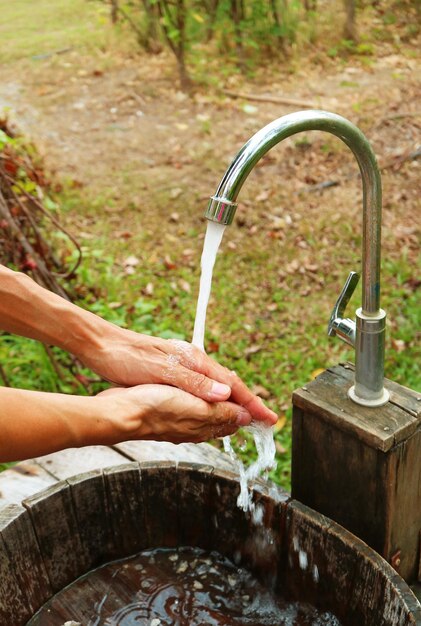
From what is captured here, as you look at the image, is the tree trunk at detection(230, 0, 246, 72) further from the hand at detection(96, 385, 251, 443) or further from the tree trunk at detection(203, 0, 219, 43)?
the hand at detection(96, 385, 251, 443)

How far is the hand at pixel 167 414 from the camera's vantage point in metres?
1.68

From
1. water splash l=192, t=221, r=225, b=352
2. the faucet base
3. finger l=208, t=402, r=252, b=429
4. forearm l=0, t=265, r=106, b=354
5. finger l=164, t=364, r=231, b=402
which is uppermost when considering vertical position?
water splash l=192, t=221, r=225, b=352

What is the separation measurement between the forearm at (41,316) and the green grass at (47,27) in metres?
6.18

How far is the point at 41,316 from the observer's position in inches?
78.5

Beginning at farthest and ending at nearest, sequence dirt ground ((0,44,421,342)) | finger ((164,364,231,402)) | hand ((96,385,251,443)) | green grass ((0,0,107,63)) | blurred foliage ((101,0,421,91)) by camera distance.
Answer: green grass ((0,0,107,63)), blurred foliage ((101,0,421,91)), dirt ground ((0,44,421,342)), finger ((164,364,231,402)), hand ((96,385,251,443))

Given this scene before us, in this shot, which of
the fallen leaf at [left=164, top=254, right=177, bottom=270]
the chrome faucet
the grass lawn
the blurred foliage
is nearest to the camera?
the chrome faucet

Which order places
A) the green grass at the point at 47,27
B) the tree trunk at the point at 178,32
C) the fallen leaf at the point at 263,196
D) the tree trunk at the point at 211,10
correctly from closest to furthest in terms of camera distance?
the fallen leaf at the point at 263,196 → the tree trunk at the point at 178,32 → the tree trunk at the point at 211,10 → the green grass at the point at 47,27

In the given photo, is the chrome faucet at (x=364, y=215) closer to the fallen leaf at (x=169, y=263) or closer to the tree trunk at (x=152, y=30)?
the fallen leaf at (x=169, y=263)

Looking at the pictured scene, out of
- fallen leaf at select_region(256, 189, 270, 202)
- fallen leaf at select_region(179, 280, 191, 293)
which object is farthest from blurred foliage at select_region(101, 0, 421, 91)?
fallen leaf at select_region(179, 280, 191, 293)

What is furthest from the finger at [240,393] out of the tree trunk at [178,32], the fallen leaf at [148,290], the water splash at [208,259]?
the tree trunk at [178,32]

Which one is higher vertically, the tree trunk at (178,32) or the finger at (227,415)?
the tree trunk at (178,32)

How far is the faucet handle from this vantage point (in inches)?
68.2

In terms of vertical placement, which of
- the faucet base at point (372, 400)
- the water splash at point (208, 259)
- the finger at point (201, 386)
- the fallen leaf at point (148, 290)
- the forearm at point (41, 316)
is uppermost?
the water splash at point (208, 259)

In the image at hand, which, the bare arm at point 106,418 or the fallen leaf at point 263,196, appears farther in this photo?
the fallen leaf at point 263,196
